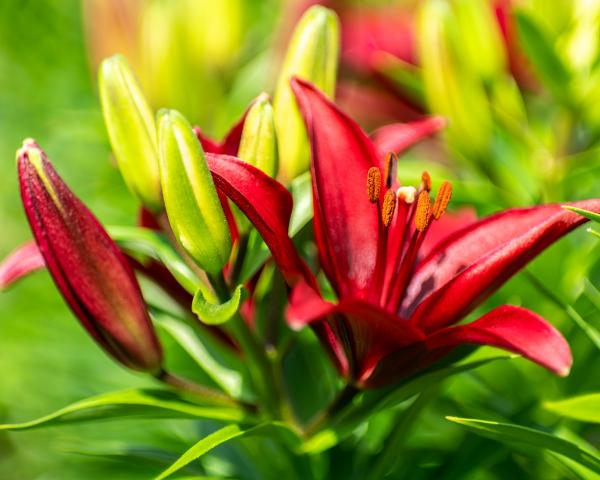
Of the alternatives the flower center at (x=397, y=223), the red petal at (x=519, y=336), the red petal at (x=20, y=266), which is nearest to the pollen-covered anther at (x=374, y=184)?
the flower center at (x=397, y=223)

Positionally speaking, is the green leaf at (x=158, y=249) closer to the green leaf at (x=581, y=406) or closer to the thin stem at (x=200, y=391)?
the thin stem at (x=200, y=391)

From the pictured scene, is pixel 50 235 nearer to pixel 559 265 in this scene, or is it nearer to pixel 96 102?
pixel 559 265

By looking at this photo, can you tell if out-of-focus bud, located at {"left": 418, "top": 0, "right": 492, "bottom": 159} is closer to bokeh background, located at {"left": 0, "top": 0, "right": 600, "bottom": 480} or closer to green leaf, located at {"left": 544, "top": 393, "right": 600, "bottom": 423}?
bokeh background, located at {"left": 0, "top": 0, "right": 600, "bottom": 480}

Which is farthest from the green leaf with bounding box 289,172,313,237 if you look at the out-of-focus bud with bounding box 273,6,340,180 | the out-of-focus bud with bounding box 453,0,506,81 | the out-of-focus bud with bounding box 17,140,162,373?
the out-of-focus bud with bounding box 453,0,506,81

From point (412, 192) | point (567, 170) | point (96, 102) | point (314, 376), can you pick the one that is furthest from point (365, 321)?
point (96, 102)

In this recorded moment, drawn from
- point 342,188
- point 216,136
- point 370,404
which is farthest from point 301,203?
point 216,136

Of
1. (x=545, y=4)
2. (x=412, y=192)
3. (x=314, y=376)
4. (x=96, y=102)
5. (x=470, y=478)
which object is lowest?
(x=470, y=478)
